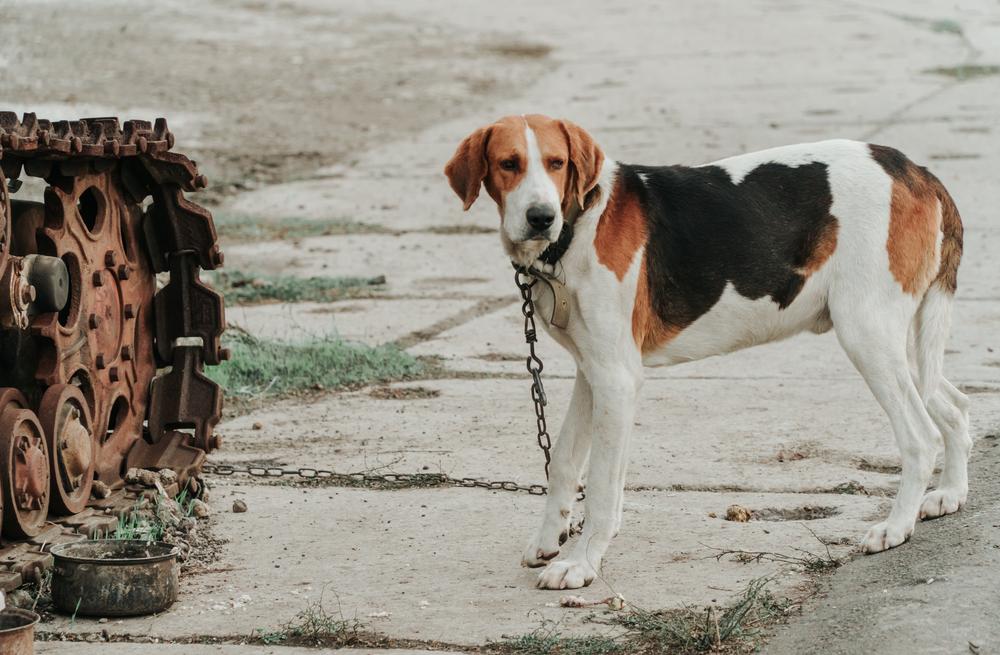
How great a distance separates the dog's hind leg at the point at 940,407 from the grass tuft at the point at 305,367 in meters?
2.97

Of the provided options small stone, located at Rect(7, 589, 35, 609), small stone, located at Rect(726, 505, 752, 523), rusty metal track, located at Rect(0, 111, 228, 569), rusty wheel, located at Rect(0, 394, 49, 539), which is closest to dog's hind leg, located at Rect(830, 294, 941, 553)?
small stone, located at Rect(726, 505, 752, 523)

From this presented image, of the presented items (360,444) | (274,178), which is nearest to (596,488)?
(360,444)

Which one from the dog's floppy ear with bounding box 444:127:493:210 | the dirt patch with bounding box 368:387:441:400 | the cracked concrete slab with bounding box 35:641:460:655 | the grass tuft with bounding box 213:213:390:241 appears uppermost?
the dog's floppy ear with bounding box 444:127:493:210

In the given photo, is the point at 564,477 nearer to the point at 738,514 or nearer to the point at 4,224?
the point at 738,514

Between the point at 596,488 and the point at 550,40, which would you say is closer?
the point at 596,488

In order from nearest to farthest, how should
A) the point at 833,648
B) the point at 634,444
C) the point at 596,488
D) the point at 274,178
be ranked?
the point at 833,648 → the point at 596,488 → the point at 634,444 → the point at 274,178

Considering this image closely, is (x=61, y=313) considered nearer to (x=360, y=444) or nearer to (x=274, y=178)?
(x=360, y=444)

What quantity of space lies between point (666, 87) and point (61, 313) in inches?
502

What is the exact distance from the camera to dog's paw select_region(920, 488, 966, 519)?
5.19m

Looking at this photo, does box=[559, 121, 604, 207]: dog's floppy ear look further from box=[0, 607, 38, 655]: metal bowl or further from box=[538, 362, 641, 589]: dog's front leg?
box=[0, 607, 38, 655]: metal bowl

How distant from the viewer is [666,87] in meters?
17.1

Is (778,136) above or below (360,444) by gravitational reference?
above

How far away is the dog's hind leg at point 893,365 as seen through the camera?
506cm

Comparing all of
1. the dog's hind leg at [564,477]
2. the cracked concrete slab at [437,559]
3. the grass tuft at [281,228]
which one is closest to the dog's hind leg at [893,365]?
the cracked concrete slab at [437,559]
